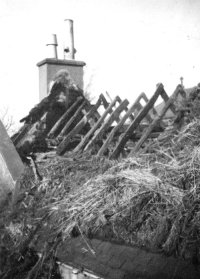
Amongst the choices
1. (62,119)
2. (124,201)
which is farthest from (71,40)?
(124,201)

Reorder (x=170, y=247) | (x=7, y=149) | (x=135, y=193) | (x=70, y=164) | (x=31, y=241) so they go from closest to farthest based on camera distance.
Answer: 1. (x=170, y=247)
2. (x=135, y=193)
3. (x=31, y=241)
4. (x=70, y=164)
5. (x=7, y=149)

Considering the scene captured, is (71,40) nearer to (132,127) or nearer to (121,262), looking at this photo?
(132,127)

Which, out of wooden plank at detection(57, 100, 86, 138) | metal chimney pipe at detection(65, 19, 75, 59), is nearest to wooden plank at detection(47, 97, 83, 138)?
wooden plank at detection(57, 100, 86, 138)

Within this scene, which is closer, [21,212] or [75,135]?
[21,212]

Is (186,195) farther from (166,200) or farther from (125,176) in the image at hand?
(125,176)

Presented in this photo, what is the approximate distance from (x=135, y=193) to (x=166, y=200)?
0.41 m

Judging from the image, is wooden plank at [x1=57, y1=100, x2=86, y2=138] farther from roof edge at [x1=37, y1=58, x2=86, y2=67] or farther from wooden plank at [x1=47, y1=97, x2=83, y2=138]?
roof edge at [x1=37, y1=58, x2=86, y2=67]

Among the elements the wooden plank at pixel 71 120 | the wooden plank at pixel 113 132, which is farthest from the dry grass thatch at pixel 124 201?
the wooden plank at pixel 71 120

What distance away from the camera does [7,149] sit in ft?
24.2

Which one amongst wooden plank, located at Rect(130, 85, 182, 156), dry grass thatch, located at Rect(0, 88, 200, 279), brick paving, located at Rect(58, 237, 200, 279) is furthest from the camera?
wooden plank, located at Rect(130, 85, 182, 156)

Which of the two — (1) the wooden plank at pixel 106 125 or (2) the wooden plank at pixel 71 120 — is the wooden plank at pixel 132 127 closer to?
(1) the wooden plank at pixel 106 125

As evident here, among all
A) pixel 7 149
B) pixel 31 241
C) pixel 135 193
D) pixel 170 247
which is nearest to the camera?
pixel 170 247

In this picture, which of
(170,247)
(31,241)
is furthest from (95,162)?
(170,247)

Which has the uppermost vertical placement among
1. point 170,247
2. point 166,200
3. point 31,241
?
point 166,200
